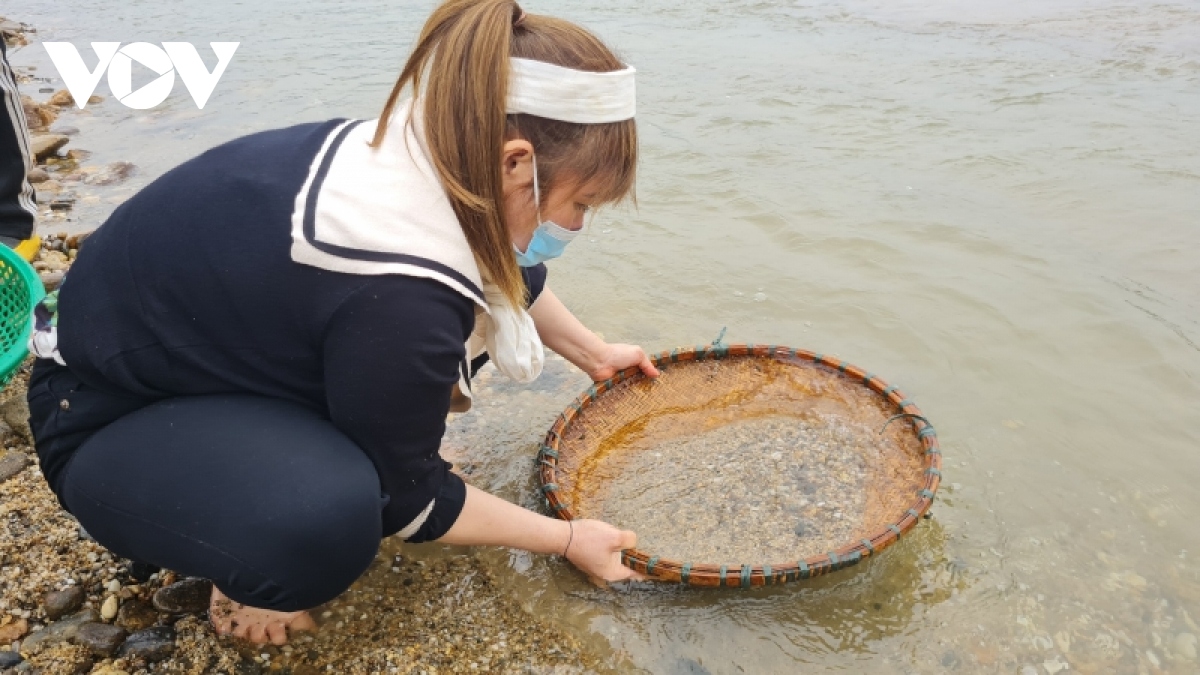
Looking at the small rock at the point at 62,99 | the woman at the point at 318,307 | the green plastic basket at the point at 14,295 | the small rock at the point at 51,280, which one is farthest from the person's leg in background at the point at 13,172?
the small rock at the point at 62,99

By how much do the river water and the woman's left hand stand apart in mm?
319

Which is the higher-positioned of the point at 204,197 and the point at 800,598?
the point at 204,197

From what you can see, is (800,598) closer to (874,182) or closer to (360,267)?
(360,267)

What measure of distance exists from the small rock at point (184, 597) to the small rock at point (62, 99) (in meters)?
7.08

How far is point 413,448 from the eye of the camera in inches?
65.6

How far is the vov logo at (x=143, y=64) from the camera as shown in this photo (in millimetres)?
7793

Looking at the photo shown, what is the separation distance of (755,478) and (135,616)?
63.3 inches

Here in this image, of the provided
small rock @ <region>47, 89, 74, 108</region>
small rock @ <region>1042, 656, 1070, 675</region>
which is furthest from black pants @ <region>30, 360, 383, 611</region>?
small rock @ <region>47, 89, 74, 108</region>

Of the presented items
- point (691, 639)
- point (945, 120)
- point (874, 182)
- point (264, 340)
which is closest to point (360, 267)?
point (264, 340)

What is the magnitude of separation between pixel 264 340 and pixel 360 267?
29cm

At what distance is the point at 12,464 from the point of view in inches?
97.4

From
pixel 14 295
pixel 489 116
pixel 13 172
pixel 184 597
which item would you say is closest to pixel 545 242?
pixel 489 116

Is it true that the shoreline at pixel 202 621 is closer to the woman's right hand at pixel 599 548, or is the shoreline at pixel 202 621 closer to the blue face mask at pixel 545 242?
the woman's right hand at pixel 599 548

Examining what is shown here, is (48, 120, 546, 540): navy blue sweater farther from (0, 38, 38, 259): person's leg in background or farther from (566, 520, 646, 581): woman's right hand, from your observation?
(0, 38, 38, 259): person's leg in background
